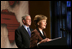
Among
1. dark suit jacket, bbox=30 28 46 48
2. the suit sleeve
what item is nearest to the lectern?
dark suit jacket, bbox=30 28 46 48

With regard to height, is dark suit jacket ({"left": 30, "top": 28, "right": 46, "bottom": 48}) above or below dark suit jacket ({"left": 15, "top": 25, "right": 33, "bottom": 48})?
above

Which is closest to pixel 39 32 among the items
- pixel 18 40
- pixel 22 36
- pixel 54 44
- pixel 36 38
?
pixel 36 38

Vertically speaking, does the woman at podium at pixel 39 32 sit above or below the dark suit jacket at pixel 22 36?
above

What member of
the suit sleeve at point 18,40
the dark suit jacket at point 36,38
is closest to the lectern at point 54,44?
the dark suit jacket at point 36,38

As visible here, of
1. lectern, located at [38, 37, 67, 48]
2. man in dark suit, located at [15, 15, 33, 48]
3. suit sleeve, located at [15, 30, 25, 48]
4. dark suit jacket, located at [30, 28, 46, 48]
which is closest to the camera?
lectern, located at [38, 37, 67, 48]

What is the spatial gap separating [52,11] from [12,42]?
1553 mm

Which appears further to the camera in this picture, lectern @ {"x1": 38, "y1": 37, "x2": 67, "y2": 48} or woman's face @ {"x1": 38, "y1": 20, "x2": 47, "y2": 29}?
woman's face @ {"x1": 38, "y1": 20, "x2": 47, "y2": 29}

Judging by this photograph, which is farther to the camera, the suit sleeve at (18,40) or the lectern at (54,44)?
the suit sleeve at (18,40)

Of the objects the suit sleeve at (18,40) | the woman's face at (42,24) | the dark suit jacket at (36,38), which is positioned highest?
the woman's face at (42,24)

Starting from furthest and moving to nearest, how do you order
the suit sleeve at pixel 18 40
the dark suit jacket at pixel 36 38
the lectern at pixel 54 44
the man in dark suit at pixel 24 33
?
the man in dark suit at pixel 24 33 → the suit sleeve at pixel 18 40 → the dark suit jacket at pixel 36 38 → the lectern at pixel 54 44

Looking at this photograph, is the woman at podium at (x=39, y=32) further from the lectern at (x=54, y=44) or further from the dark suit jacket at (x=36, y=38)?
the lectern at (x=54, y=44)

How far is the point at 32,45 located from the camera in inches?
81.0

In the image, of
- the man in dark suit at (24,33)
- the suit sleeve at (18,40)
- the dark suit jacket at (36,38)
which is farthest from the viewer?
the man in dark suit at (24,33)

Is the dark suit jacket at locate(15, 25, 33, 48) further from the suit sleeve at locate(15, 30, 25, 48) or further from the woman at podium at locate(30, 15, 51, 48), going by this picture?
the woman at podium at locate(30, 15, 51, 48)
